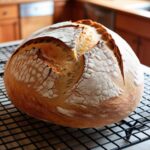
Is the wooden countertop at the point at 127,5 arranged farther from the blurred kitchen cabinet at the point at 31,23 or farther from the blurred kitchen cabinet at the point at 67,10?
the blurred kitchen cabinet at the point at 31,23

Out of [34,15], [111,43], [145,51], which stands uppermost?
[111,43]

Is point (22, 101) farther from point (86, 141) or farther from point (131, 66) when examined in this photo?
point (131, 66)

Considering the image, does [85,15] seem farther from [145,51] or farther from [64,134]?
[64,134]

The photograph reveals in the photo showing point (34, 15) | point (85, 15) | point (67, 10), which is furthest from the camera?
point (67, 10)

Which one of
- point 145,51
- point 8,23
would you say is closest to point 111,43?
point 145,51

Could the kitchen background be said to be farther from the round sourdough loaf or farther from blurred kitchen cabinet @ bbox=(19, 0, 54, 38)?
the round sourdough loaf

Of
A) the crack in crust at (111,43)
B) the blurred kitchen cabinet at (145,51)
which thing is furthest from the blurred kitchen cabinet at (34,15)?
the crack in crust at (111,43)

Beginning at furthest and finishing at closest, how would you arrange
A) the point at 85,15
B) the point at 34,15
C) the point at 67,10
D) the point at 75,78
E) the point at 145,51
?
the point at 67,10 → the point at 34,15 → the point at 85,15 → the point at 145,51 → the point at 75,78
